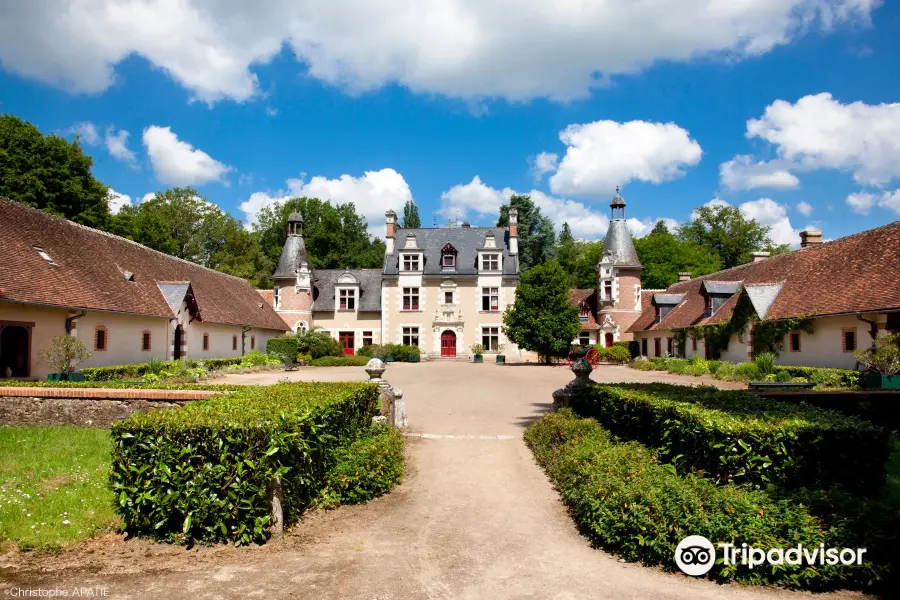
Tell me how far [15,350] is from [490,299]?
31.6m

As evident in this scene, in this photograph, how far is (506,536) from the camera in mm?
6359

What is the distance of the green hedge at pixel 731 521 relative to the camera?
5.01 meters

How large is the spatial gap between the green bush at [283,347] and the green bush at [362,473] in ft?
97.0

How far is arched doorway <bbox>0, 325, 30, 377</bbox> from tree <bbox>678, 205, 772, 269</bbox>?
61.1 m

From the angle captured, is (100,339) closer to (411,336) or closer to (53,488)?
(53,488)

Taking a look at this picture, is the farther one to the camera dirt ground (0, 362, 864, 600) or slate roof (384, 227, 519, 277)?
slate roof (384, 227, 519, 277)

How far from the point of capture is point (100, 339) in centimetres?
2098

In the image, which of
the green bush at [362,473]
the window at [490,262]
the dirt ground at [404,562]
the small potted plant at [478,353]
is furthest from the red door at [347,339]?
the dirt ground at [404,562]

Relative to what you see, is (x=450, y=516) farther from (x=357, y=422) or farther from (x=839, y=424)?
(x=839, y=424)

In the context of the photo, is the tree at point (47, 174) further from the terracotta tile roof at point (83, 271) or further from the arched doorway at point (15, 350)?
the arched doorway at point (15, 350)

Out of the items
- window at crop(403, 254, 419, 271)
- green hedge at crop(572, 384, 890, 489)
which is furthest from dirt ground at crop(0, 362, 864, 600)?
window at crop(403, 254, 419, 271)

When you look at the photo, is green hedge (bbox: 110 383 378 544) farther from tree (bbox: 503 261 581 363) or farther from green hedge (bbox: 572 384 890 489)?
tree (bbox: 503 261 581 363)

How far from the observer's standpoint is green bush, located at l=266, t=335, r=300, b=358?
1475 inches

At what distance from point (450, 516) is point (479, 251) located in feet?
124
